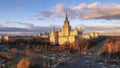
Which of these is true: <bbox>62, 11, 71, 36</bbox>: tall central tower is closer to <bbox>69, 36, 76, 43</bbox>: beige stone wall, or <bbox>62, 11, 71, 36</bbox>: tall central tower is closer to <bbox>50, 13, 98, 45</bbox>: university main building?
<bbox>50, 13, 98, 45</bbox>: university main building

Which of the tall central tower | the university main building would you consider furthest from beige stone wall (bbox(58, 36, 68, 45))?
the tall central tower

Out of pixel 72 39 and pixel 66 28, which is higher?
pixel 66 28

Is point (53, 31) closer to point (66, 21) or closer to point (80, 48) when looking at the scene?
point (66, 21)

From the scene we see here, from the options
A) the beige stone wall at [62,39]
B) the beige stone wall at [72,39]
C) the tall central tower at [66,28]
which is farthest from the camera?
the tall central tower at [66,28]

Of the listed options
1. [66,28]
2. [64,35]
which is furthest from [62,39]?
[66,28]

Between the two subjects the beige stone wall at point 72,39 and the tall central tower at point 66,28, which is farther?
the tall central tower at point 66,28

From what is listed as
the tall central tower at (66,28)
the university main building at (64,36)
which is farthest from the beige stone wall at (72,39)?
the tall central tower at (66,28)

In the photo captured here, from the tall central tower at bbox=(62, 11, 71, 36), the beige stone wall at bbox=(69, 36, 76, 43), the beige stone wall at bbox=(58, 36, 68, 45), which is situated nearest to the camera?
the beige stone wall at bbox=(69, 36, 76, 43)

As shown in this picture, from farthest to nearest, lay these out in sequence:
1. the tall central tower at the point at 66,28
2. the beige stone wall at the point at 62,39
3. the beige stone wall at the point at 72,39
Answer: the tall central tower at the point at 66,28, the beige stone wall at the point at 62,39, the beige stone wall at the point at 72,39

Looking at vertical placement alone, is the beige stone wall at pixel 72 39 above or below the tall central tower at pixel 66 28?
below

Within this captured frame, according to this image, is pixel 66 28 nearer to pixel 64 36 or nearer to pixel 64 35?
pixel 64 35

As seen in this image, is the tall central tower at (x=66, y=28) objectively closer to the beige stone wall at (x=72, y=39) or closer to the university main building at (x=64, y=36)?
the university main building at (x=64, y=36)

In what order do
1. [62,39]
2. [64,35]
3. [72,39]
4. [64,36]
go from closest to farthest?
[72,39] < [62,39] < [64,36] < [64,35]

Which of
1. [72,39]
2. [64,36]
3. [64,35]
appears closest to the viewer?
[72,39]
